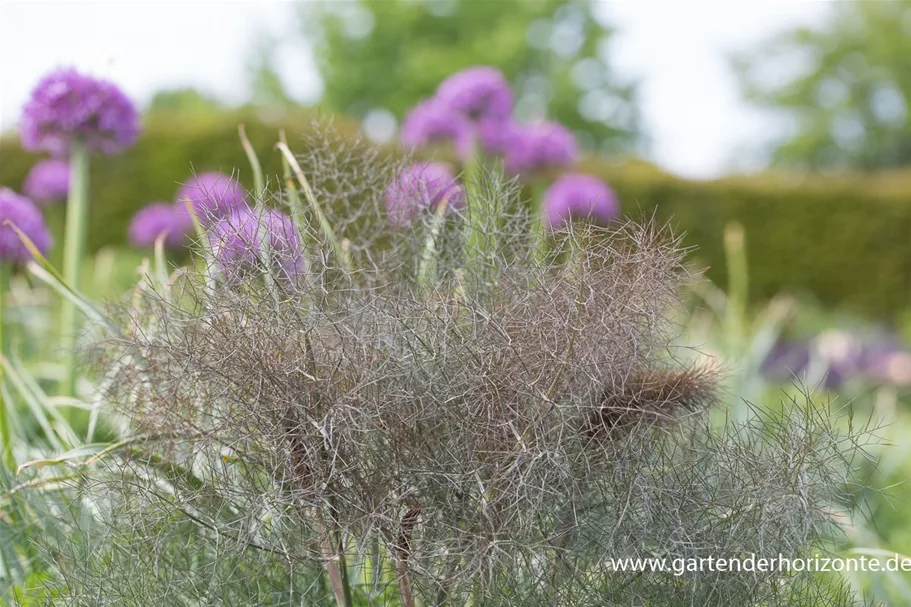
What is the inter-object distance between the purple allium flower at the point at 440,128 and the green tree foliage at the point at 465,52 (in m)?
17.0

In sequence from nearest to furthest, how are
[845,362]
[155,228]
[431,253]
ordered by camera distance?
[431,253] < [155,228] < [845,362]

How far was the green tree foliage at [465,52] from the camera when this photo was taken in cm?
2195

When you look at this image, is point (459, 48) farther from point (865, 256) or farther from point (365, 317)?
point (365, 317)

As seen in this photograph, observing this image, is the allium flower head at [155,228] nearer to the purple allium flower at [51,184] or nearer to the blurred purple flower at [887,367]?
the purple allium flower at [51,184]

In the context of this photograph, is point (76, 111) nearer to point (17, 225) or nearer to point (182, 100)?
point (17, 225)

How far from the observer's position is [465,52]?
72.2ft

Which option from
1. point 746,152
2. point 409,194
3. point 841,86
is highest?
point 409,194

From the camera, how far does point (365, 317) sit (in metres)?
1.39

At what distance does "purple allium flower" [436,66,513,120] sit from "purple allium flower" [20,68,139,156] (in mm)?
1814

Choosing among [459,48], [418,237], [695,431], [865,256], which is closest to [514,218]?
[418,237]

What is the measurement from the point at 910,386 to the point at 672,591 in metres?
6.42

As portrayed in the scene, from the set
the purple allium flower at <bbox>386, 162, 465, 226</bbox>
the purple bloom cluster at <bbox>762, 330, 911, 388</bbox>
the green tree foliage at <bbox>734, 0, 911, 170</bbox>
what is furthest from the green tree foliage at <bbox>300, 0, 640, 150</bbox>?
the purple allium flower at <bbox>386, 162, 465, 226</bbox>

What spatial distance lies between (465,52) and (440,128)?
60.0ft

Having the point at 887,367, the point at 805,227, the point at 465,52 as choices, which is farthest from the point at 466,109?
the point at 465,52
